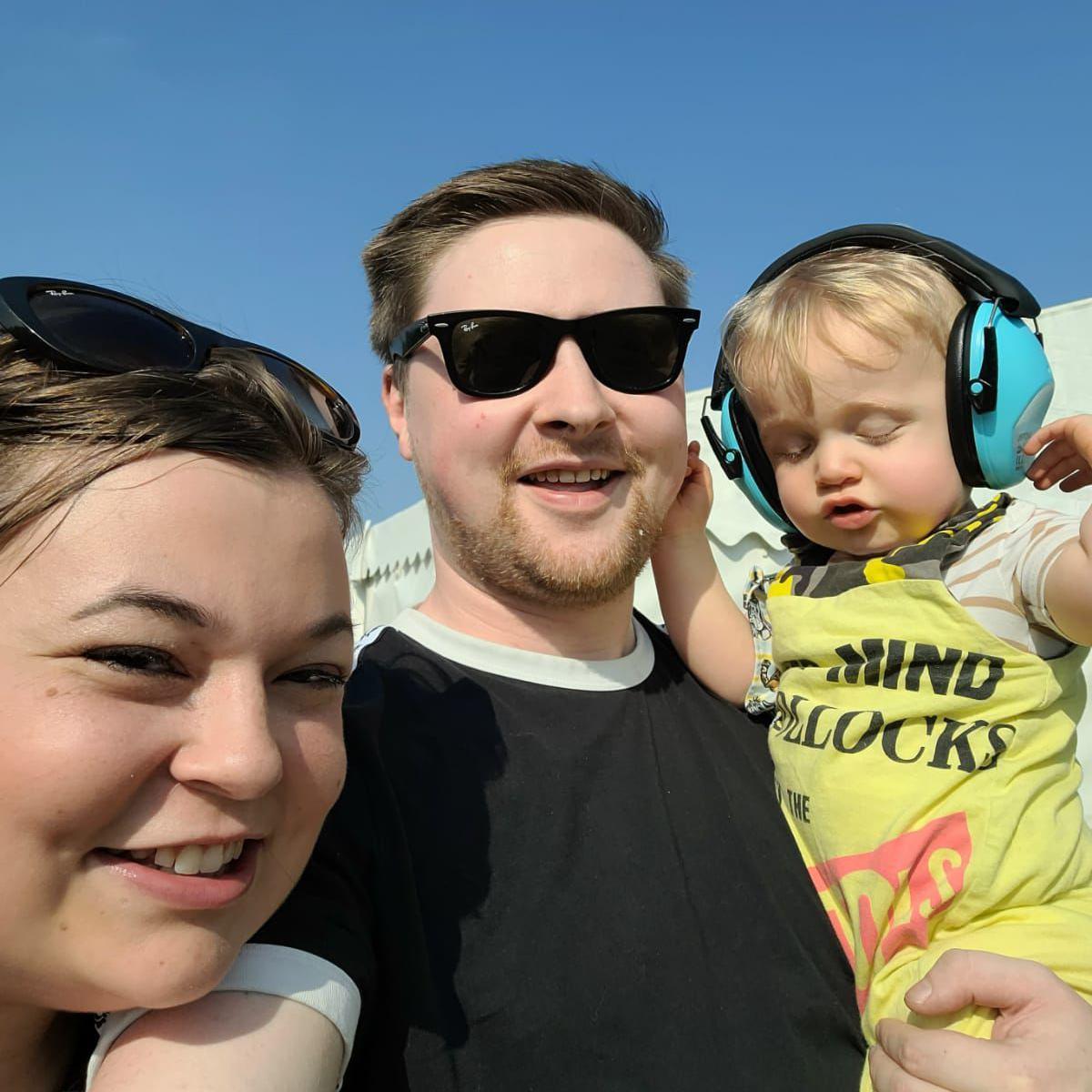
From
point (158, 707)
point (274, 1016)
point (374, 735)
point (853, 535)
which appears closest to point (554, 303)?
point (853, 535)

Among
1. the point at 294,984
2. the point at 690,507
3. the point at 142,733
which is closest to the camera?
the point at 142,733

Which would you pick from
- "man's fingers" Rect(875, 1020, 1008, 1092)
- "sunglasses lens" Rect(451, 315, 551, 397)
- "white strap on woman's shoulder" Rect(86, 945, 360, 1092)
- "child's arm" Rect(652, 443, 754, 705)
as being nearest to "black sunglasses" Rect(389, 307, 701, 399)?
"sunglasses lens" Rect(451, 315, 551, 397)

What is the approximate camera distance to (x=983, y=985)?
58.9 inches

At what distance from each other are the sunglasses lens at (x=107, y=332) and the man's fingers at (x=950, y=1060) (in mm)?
1545

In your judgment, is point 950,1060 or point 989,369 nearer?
point 950,1060

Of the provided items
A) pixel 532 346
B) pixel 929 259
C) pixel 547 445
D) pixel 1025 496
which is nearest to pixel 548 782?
pixel 547 445

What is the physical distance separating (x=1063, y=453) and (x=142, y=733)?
206 centimetres

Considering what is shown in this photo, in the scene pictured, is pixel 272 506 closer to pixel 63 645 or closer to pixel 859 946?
pixel 63 645

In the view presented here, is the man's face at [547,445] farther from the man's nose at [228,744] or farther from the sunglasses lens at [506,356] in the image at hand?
the man's nose at [228,744]

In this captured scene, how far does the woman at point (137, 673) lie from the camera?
40.7 inches

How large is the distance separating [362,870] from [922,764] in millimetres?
1151

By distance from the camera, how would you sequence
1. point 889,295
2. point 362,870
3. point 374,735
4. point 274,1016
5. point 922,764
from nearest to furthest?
point 274,1016, point 362,870, point 374,735, point 922,764, point 889,295

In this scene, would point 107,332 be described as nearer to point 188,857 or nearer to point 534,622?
point 188,857

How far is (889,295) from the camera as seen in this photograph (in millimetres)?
2236
